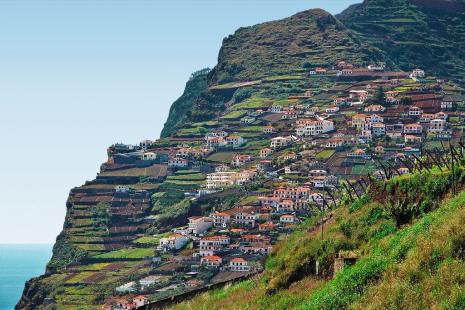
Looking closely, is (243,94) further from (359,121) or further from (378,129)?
(378,129)

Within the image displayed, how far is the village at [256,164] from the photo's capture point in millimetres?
101000

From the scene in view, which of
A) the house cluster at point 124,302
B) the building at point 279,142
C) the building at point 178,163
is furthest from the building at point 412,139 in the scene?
the house cluster at point 124,302

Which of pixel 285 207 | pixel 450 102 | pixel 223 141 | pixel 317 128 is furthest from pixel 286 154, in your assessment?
pixel 450 102

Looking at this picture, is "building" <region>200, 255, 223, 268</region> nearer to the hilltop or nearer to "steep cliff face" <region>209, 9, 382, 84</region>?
the hilltop

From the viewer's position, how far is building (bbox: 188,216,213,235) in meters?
110

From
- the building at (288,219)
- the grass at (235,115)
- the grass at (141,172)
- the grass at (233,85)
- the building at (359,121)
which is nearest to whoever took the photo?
the building at (288,219)

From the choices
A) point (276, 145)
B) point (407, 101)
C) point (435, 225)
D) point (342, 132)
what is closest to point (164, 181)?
point (276, 145)

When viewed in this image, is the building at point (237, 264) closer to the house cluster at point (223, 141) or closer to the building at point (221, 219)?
the building at point (221, 219)

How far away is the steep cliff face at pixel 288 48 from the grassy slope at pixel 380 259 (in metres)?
143

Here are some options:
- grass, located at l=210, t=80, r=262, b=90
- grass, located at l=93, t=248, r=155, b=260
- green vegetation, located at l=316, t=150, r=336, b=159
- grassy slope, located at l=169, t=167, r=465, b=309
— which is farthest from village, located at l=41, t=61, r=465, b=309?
grassy slope, located at l=169, t=167, r=465, b=309

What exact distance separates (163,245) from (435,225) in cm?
8799

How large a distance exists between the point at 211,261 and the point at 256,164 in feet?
114

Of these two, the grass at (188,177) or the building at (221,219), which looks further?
the grass at (188,177)

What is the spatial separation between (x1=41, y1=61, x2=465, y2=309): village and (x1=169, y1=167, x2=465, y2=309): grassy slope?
59166mm
